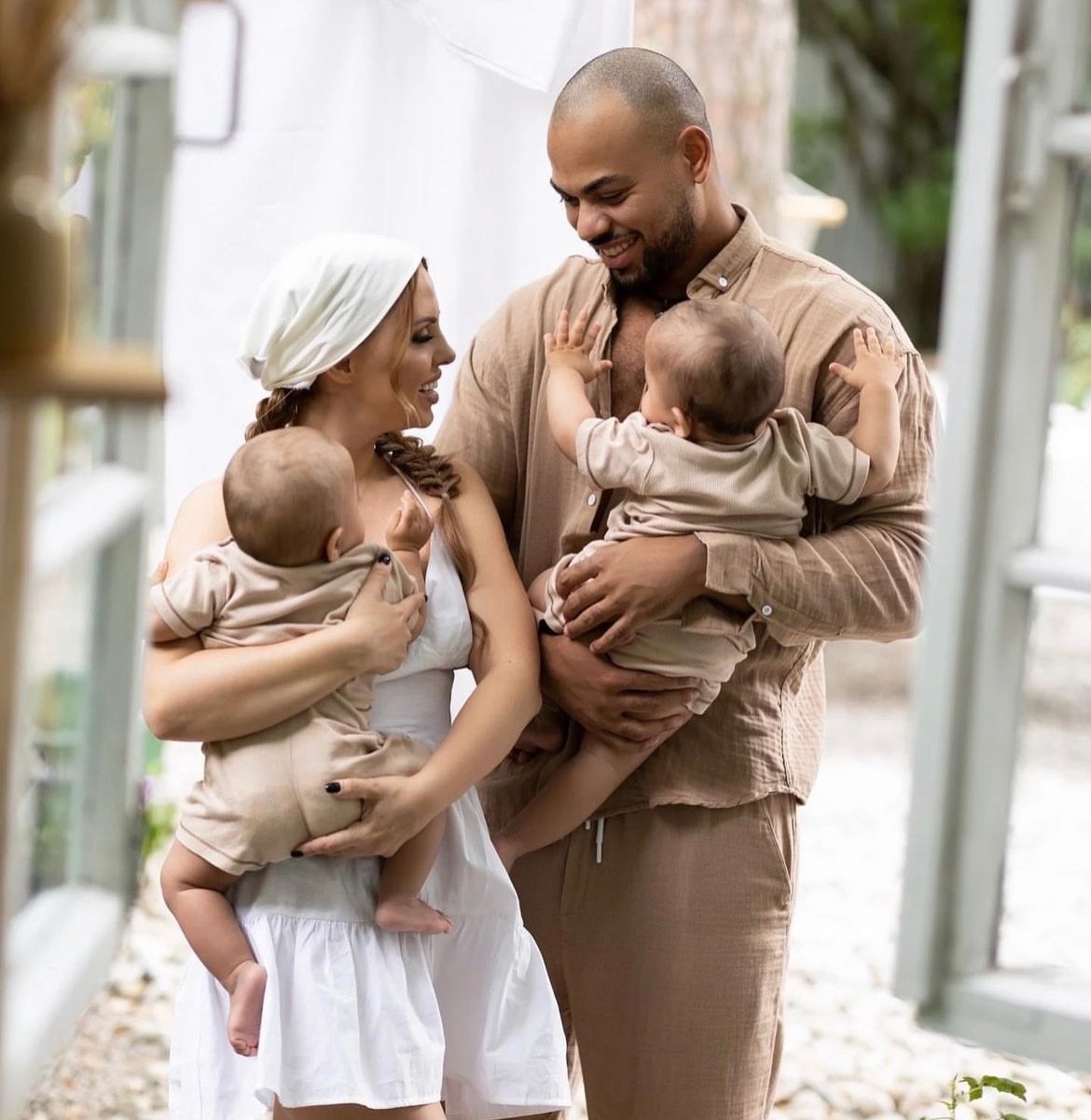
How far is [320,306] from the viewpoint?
1.95 m

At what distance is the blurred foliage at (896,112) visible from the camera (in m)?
10.7

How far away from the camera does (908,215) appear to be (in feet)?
35.4

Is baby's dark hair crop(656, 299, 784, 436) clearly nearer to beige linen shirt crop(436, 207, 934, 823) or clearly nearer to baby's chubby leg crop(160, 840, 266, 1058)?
beige linen shirt crop(436, 207, 934, 823)

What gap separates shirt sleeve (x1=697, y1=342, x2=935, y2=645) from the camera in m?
2.05

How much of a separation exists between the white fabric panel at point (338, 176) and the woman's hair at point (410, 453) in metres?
0.63

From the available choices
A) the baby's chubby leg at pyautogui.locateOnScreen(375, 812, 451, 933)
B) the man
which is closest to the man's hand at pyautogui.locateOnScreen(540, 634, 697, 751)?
the man

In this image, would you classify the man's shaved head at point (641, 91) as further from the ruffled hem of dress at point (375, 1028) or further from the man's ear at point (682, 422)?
the ruffled hem of dress at point (375, 1028)

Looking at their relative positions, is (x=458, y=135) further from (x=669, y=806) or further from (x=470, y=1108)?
(x=470, y=1108)

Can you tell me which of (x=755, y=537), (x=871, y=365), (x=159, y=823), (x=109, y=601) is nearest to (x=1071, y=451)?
(x=871, y=365)

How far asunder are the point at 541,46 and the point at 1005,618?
3.94 feet

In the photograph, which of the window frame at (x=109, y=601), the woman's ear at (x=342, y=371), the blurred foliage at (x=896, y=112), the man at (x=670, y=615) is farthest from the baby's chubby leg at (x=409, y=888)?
the blurred foliage at (x=896, y=112)

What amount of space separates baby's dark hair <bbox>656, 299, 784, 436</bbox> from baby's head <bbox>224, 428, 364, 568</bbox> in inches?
17.1

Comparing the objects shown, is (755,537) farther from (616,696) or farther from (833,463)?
(616,696)

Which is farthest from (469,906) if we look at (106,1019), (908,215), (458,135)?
(908,215)
